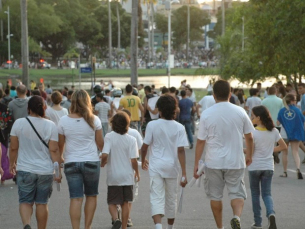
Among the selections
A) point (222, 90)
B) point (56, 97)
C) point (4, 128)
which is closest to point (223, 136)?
point (222, 90)

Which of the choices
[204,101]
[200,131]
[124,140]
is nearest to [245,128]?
[200,131]

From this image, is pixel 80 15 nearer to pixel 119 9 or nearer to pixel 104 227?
A: pixel 119 9

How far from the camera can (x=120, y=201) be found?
9.04m

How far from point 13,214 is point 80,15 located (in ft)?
359

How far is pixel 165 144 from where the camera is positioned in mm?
8711

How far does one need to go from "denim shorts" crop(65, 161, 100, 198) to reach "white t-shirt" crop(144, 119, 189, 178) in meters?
0.65

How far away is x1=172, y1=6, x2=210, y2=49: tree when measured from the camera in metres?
156

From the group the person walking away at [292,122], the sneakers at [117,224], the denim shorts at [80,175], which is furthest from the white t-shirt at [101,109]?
the denim shorts at [80,175]

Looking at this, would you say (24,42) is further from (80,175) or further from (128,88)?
(80,175)

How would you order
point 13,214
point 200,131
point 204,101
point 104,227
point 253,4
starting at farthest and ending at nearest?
point 253,4, point 204,101, point 13,214, point 104,227, point 200,131

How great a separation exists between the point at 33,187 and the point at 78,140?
0.72 m

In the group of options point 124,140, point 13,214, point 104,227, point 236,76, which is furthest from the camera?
point 236,76

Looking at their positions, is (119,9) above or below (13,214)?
above

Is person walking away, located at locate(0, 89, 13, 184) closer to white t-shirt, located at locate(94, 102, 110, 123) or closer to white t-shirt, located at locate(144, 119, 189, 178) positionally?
white t-shirt, located at locate(144, 119, 189, 178)
